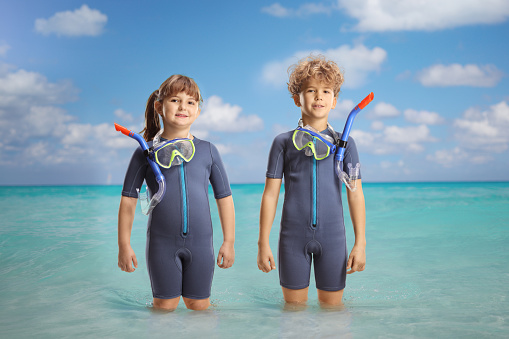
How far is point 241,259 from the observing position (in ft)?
19.7

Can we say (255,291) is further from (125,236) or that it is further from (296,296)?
(125,236)

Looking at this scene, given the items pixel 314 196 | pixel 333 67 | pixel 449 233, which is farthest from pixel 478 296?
pixel 449 233

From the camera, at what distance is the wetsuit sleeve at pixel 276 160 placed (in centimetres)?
290

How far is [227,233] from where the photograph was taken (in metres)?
2.87

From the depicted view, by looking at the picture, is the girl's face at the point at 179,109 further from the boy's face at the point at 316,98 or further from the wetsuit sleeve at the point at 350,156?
the wetsuit sleeve at the point at 350,156

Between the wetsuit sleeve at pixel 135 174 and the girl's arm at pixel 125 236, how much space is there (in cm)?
4

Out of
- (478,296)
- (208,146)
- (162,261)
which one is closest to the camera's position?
(162,261)

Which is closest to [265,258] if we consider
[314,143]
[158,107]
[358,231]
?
[358,231]

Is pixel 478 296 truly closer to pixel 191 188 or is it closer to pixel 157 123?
pixel 191 188

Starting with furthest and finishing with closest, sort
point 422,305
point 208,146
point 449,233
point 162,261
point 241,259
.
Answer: point 449,233 → point 241,259 → point 422,305 → point 208,146 → point 162,261

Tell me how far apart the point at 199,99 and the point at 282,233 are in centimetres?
97

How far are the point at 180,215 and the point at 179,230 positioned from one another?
0.09 m

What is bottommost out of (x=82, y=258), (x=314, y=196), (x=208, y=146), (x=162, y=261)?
(x=82, y=258)

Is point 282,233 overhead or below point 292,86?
below
